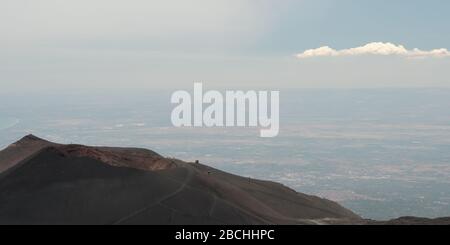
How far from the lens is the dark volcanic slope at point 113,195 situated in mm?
31812

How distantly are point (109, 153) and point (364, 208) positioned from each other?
15854 centimetres

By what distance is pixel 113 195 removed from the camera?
112 feet

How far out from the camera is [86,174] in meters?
36.0

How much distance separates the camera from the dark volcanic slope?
104ft

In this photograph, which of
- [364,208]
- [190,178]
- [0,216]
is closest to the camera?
[0,216]

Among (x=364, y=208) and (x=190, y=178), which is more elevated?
(x=190, y=178)
